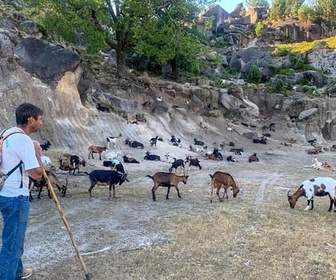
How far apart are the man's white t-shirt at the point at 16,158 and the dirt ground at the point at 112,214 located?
2039 mm

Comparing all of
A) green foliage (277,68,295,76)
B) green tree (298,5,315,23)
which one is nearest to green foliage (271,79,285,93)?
green foliage (277,68,295,76)

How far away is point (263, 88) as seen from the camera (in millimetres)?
53500

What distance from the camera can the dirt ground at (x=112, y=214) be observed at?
786 cm

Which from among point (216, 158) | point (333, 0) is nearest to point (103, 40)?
point (216, 158)

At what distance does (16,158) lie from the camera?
5.68m

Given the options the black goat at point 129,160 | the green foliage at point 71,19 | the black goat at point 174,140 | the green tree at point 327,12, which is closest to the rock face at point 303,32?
the green tree at point 327,12

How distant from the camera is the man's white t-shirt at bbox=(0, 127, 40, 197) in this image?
5609 millimetres

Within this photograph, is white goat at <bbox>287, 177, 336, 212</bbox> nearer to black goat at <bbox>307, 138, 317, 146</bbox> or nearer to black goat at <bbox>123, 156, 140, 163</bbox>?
black goat at <bbox>123, 156, 140, 163</bbox>

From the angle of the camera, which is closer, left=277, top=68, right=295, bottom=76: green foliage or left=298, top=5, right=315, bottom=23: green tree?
left=277, top=68, right=295, bottom=76: green foliage

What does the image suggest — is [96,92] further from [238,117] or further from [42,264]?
[42,264]

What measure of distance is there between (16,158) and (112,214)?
19.3ft

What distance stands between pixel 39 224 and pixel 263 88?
47.0 m

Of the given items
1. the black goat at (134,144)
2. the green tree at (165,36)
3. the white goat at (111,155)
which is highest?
the green tree at (165,36)

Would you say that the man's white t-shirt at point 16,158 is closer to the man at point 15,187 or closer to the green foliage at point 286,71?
the man at point 15,187
